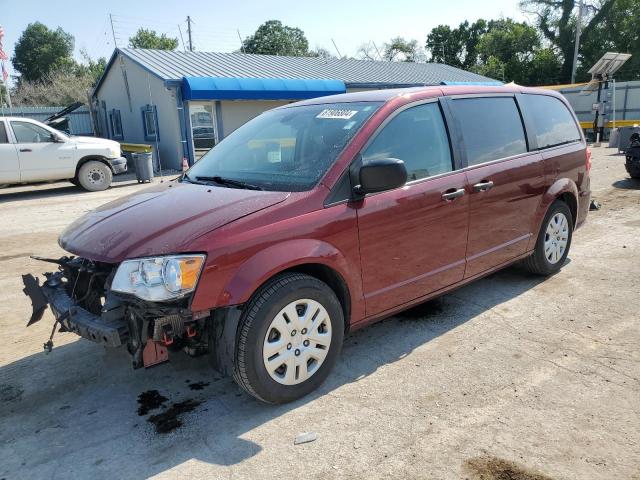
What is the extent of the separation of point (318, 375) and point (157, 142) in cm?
1777

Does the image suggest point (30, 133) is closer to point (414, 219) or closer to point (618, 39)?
point (414, 219)

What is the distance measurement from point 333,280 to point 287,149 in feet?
3.48

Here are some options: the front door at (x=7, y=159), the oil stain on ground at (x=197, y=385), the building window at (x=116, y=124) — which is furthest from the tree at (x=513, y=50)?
the oil stain on ground at (x=197, y=385)

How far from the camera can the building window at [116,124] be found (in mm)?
24062

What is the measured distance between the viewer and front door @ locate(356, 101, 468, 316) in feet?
11.1

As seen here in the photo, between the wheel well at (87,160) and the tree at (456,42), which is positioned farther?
the tree at (456,42)

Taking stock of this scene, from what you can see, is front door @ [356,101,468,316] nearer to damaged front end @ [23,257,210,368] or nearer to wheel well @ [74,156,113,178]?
damaged front end @ [23,257,210,368]

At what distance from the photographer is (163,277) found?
2.65 m

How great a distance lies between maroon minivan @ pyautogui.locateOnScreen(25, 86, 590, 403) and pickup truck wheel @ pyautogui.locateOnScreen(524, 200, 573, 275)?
1.13 ft

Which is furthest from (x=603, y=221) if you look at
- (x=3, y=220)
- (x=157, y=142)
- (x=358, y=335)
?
(x=157, y=142)

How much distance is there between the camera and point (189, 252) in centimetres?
269

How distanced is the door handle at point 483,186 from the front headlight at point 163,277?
2.30 metres

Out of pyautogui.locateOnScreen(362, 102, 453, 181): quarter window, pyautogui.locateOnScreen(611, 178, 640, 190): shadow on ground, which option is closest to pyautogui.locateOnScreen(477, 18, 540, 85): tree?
pyautogui.locateOnScreen(611, 178, 640, 190): shadow on ground

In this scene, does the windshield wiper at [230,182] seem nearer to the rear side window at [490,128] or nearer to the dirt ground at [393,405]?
the dirt ground at [393,405]
